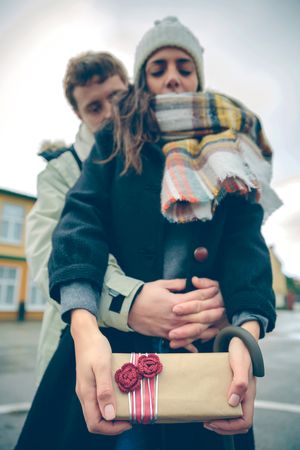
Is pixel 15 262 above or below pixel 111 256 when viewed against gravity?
above

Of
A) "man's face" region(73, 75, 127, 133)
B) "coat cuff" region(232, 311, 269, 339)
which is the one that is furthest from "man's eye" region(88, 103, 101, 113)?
"coat cuff" region(232, 311, 269, 339)

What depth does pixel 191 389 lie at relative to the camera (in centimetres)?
76

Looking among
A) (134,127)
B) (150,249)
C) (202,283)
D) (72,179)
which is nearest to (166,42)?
(134,127)

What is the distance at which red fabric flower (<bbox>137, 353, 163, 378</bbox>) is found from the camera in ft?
2.48

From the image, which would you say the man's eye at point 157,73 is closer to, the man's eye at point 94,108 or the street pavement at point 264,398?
the man's eye at point 94,108

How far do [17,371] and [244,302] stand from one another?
17.6ft

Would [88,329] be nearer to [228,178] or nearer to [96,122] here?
[228,178]

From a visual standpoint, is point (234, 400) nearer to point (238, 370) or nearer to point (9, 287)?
point (238, 370)

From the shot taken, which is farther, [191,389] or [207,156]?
[207,156]

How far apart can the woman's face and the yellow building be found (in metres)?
16.9

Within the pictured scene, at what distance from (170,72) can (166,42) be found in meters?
0.18

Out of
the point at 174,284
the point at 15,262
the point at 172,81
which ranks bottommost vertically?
the point at 174,284

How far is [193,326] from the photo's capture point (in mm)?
930

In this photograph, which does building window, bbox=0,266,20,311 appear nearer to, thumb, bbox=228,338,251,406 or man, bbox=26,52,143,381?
man, bbox=26,52,143,381
